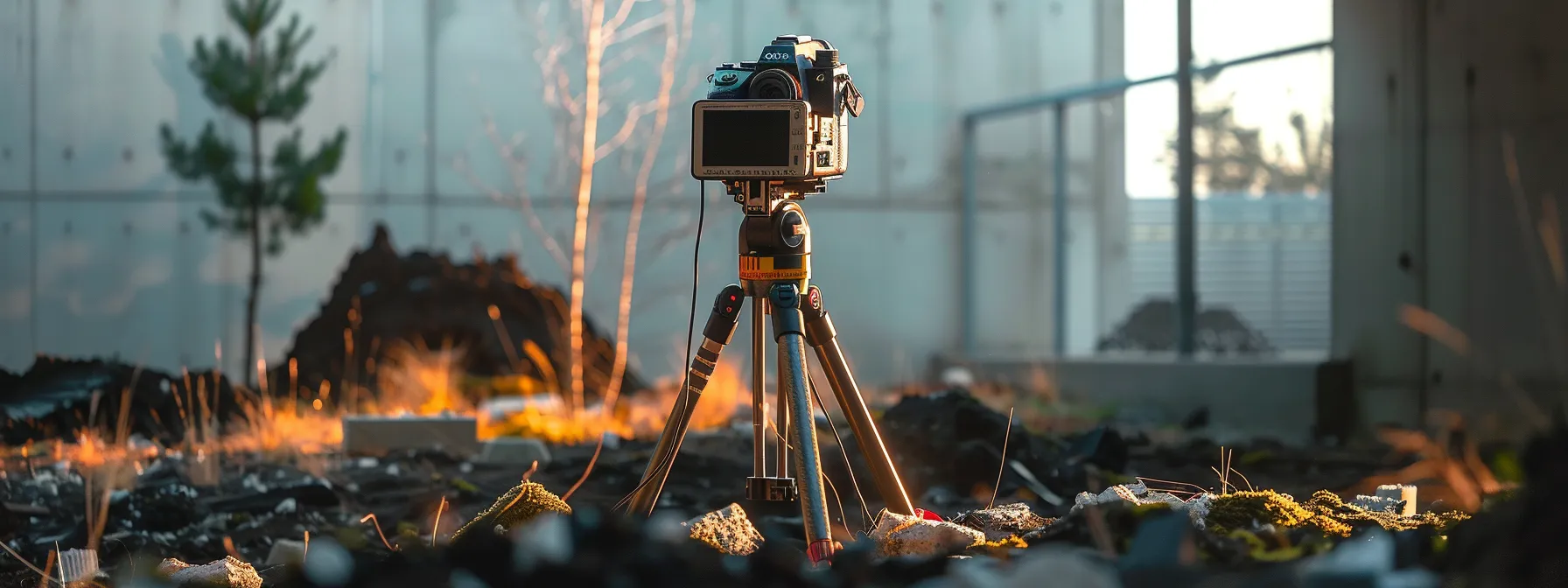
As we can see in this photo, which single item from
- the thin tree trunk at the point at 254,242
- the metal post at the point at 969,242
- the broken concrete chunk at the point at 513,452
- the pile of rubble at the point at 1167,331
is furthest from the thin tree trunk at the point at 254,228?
the pile of rubble at the point at 1167,331

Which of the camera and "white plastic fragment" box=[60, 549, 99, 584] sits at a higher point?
the camera

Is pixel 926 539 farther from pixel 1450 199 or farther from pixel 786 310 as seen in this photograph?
pixel 1450 199

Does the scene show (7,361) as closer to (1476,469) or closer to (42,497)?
(42,497)

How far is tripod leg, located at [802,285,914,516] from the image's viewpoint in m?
2.98

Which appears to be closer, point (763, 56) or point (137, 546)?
point (763, 56)

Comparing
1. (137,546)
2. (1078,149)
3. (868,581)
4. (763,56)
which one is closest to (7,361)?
(137,546)

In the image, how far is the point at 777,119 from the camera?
2.83 metres

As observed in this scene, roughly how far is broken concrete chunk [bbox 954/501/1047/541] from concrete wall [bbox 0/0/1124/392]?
6.43m

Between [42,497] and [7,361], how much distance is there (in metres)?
5.12

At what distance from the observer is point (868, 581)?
1.62 meters

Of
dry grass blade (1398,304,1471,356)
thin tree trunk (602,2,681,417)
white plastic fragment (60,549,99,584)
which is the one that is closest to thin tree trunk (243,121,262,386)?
thin tree trunk (602,2,681,417)

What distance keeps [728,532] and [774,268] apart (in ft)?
1.75

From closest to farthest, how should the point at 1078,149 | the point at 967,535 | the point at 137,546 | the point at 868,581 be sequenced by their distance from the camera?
the point at 868,581
the point at 967,535
the point at 137,546
the point at 1078,149

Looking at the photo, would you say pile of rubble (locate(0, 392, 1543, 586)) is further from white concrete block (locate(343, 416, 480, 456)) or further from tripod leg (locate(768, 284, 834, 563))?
white concrete block (locate(343, 416, 480, 456))
